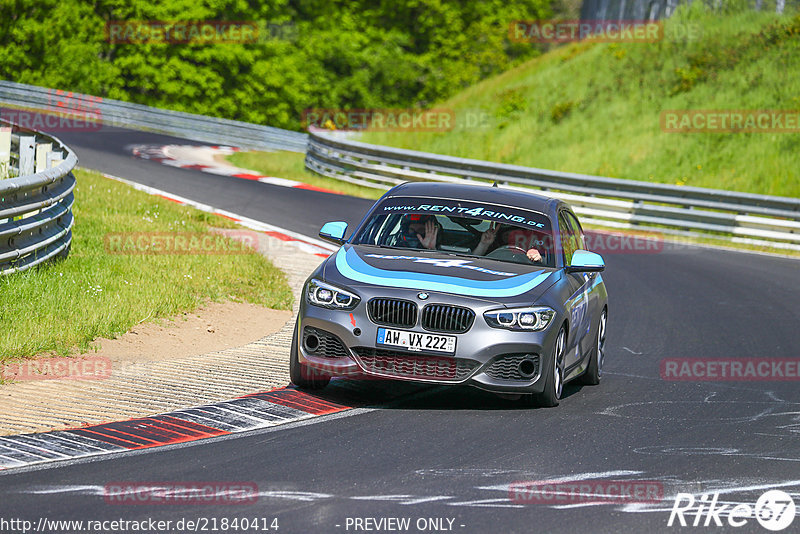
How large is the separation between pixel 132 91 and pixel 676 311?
52081mm

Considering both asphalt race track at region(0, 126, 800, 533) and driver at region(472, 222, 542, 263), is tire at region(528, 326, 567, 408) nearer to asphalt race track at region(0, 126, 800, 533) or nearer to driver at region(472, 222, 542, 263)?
asphalt race track at region(0, 126, 800, 533)

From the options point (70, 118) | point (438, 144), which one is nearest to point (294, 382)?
point (438, 144)

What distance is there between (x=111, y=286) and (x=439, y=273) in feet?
16.1

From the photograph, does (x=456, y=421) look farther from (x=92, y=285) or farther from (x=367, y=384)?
(x=92, y=285)

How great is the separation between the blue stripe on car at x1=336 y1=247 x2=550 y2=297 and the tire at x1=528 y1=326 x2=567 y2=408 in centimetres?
47

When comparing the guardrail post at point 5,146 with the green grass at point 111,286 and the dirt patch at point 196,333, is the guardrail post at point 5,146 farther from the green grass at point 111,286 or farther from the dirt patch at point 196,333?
the dirt patch at point 196,333

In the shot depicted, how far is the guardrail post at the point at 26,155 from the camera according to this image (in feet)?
53.8

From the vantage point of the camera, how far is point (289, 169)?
35.0 metres

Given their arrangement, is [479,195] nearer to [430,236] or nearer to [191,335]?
[430,236]

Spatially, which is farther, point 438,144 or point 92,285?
point 438,144

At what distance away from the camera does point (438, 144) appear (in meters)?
38.8
